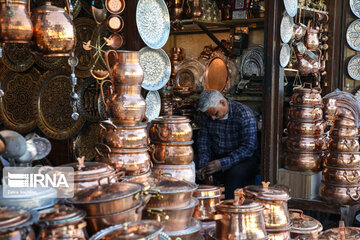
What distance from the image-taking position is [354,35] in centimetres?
594

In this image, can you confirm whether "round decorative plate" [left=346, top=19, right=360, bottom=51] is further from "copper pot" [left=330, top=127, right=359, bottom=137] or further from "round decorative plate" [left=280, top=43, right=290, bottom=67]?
"copper pot" [left=330, top=127, right=359, bottom=137]

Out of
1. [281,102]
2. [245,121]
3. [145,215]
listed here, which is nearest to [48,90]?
[245,121]

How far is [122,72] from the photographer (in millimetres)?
2322

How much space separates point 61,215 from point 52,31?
0.91 meters

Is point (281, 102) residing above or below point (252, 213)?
above

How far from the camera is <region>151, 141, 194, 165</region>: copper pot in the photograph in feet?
8.76

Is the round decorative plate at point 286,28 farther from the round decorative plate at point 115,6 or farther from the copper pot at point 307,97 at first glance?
the round decorative plate at point 115,6

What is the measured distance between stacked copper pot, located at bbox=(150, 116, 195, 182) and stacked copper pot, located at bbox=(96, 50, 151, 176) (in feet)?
0.95

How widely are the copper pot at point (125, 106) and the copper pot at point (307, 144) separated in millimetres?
2115

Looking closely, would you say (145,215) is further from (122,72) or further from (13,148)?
(122,72)

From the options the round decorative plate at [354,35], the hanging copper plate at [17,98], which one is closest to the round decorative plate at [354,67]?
the round decorative plate at [354,35]

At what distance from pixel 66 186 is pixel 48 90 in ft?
8.31

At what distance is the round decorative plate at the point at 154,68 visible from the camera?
3.19 m

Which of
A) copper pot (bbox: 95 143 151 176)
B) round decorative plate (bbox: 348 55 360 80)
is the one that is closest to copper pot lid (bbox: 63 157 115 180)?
copper pot (bbox: 95 143 151 176)
